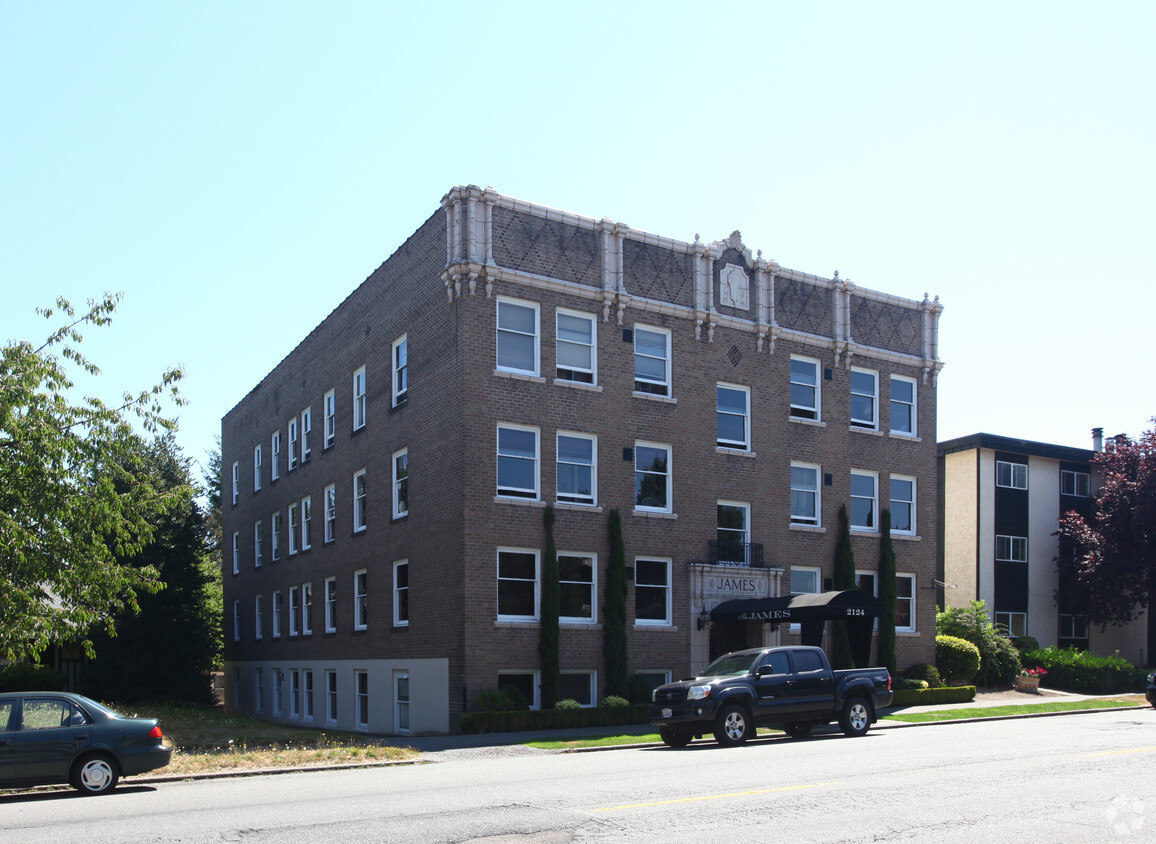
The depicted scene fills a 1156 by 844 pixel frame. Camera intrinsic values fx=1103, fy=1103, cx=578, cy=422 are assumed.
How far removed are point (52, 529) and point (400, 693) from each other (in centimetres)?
1076

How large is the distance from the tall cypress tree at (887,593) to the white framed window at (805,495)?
2.69m

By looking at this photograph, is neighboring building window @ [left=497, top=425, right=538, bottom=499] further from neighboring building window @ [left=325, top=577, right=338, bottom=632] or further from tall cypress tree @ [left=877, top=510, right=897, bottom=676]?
tall cypress tree @ [left=877, top=510, right=897, bottom=676]

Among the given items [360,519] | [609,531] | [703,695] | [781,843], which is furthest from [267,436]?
[781,843]

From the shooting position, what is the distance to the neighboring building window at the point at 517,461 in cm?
2705

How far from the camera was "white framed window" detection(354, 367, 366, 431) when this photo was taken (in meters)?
33.6

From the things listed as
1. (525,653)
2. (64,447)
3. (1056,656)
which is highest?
(64,447)

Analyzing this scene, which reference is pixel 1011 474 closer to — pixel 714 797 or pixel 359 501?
pixel 359 501

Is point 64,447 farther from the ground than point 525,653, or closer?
farther from the ground

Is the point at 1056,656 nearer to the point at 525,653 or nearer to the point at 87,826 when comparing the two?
the point at 525,653

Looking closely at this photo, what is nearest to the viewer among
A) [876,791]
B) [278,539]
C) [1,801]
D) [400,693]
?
[876,791]

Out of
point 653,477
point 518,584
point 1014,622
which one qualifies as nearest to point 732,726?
point 518,584

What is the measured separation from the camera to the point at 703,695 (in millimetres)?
19672

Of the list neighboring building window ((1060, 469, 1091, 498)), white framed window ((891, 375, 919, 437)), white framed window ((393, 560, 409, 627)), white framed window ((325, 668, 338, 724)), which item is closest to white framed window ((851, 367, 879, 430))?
white framed window ((891, 375, 919, 437))

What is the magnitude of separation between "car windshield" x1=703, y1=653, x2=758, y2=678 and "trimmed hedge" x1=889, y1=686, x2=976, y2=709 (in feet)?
31.5
